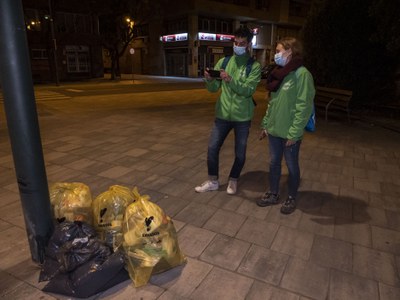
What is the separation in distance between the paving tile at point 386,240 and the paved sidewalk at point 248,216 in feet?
0.03

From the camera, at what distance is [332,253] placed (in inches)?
114

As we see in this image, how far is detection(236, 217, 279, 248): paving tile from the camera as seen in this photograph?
308cm

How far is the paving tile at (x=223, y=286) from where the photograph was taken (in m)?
2.35

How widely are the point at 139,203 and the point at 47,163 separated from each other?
332 centimetres

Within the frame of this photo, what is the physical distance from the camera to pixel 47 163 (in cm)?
521

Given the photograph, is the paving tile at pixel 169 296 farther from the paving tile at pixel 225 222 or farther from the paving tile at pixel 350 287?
the paving tile at pixel 350 287

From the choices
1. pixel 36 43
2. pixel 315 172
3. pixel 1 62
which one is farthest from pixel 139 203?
pixel 36 43

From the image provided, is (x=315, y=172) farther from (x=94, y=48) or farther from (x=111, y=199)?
(x=94, y=48)

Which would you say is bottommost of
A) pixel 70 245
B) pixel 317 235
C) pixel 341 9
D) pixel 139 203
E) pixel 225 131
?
pixel 317 235

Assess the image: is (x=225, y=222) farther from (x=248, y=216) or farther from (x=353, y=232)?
(x=353, y=232)

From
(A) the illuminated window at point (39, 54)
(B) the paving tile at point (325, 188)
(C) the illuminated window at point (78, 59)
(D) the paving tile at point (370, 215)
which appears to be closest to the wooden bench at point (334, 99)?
(B) the paving tile at point (325, 188)

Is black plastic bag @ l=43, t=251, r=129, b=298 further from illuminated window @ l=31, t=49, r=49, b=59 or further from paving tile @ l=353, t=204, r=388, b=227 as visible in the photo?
illuminated window @ l=31, t=49, r=49, b=59

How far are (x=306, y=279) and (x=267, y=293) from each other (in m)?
0.38

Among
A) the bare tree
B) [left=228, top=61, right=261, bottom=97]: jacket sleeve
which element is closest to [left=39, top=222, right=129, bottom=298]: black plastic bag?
[left=228, top=61, right=261, bottom=97]: jacket sleeve
